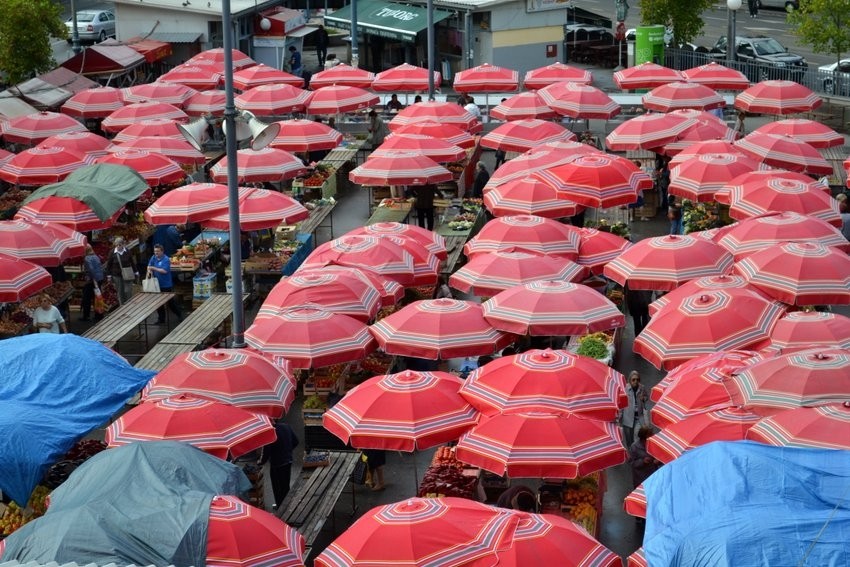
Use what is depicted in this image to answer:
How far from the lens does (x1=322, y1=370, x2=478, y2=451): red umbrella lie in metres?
14.9

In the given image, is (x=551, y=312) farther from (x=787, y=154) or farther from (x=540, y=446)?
(x=787, y=154)

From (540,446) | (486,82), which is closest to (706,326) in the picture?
(540,446)

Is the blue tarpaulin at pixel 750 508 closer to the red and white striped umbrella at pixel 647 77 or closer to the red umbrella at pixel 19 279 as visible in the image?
the red umbrella at pixel 19 279

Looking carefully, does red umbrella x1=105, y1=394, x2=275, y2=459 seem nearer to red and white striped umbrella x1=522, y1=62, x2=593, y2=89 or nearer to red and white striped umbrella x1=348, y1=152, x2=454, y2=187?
red and white striped umbrella x1=348, y1=152, x2=454, y2=187

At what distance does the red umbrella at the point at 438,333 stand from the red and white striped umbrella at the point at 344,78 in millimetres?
19881

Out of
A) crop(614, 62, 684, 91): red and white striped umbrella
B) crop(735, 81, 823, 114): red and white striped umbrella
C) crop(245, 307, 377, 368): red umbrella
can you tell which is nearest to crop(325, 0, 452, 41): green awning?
crop(614, 62, 684, 91): red and white striped umbrella

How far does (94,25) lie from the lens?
170ft

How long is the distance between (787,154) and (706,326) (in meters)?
10.6

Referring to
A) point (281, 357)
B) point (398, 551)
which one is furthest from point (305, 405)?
point (398, 551)

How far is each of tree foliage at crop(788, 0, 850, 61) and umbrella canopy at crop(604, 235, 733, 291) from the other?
62.5 ft

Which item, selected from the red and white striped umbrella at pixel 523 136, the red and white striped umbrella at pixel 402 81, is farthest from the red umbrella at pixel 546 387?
the red and white striped umbrella at pixel 402 81

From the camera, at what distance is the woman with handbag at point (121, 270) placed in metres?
23.8

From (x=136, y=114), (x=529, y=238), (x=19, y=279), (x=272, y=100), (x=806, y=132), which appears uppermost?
(x=272, y=100)

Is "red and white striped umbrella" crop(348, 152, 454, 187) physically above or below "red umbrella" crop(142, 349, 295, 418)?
above
